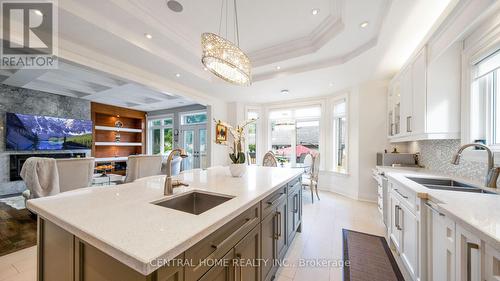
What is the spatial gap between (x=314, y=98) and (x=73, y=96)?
770 cm

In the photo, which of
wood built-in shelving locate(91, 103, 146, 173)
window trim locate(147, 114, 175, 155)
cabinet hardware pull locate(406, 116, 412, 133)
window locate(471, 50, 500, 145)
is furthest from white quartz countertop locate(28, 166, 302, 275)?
wood built-in shelving locate(91, 103, 146, 173)

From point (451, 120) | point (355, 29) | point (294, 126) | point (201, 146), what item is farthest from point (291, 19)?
point (201, 146)

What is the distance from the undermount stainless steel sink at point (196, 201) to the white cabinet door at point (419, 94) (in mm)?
2648

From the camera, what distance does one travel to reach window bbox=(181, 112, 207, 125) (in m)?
6.89

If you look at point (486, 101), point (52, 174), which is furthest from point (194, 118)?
point (486, 101)

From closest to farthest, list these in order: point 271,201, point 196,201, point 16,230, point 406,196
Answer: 1. point 196,201
2. point 271,201
3. point 406,196
4. point 16,230

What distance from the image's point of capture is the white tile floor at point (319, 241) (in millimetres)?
1850

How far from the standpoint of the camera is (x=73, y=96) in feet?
19.0

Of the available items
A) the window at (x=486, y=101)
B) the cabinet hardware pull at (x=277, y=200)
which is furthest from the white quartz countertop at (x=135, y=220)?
the window at (x=486, y=101)

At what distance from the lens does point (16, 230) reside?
104 inches

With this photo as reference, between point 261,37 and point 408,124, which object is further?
point 261,37

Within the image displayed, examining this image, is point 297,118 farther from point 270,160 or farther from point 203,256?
point 203,256

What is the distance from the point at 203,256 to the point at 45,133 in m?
7.11

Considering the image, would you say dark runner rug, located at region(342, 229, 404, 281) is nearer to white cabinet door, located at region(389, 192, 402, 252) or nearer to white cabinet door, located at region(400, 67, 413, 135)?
white cabinet door, located at region(389, 192, 402, 252)
